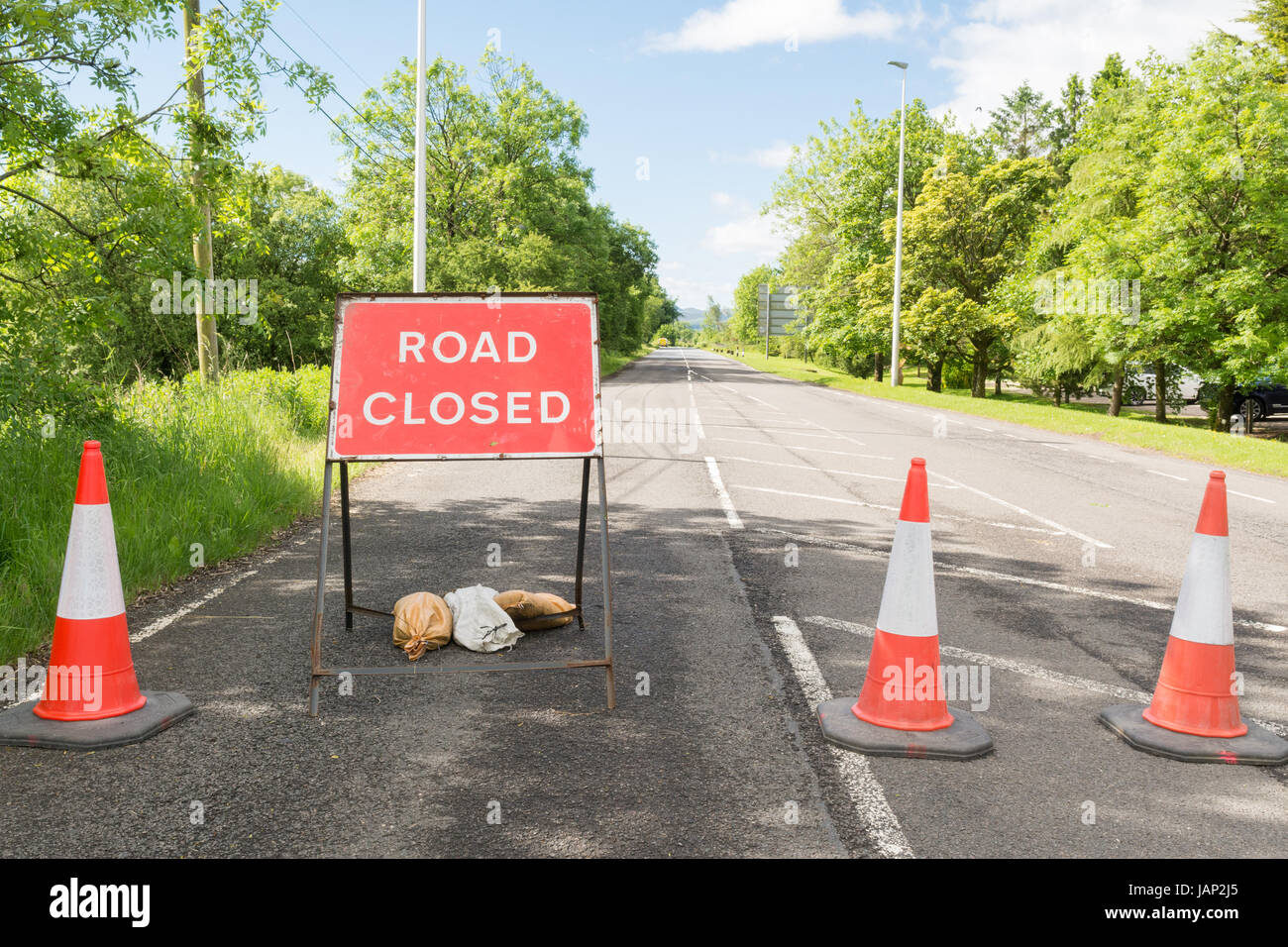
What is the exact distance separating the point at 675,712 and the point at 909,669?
1.06 meters

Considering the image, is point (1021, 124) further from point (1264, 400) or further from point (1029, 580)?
point (1029, 580)

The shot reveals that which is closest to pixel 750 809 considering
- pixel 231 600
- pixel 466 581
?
pixel 466 581

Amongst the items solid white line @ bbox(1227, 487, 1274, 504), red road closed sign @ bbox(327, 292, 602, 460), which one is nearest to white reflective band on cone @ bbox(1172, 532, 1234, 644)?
red road closed sign @ bbox(327, 292, 602, 460)

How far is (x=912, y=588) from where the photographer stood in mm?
4230

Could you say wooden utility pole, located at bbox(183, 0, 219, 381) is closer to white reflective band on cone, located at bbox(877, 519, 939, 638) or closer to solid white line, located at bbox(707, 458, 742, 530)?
solid white line, located at bbox(707, 458, 742, 530)

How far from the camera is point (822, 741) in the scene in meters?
3.96

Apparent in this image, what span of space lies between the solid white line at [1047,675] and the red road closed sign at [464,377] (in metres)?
2.23

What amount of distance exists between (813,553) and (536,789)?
15.3ft

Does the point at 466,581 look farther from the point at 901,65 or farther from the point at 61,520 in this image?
the point at 901,65

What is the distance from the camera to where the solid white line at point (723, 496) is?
29.8 ft

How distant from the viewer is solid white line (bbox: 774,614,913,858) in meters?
3.12

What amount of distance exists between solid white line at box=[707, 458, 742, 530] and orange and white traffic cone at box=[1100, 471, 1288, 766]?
15.7 feet

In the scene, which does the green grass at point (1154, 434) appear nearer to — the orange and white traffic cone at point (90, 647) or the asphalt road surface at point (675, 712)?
the asphalt road surface at point (675, 712)

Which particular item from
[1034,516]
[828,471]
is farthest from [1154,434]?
[1034,516]
